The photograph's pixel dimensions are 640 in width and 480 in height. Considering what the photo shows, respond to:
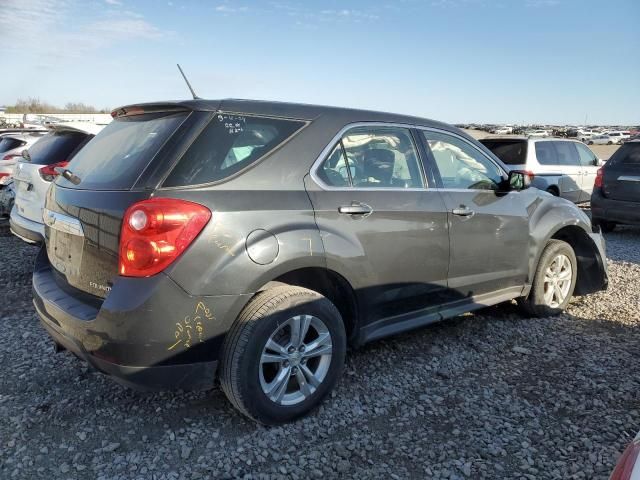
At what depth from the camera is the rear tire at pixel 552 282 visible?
4664mm

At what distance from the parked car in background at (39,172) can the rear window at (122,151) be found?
2.31 m

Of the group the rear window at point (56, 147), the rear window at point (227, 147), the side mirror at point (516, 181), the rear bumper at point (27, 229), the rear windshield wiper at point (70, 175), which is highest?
the rear window at point (227, 147)

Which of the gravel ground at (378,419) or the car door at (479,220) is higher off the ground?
the car door at (479,220)

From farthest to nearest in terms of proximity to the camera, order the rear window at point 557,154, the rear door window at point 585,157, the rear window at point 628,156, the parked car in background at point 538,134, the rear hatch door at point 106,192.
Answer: the parked car in background at point 538,134 < the rear door window at point 585,157 < the rear window at point 557,154 < the rear window at point 628,156 < the rear hatch door at point 106,192

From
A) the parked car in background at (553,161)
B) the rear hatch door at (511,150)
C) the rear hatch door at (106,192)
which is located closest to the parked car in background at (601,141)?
the parked car in background at (553,161)

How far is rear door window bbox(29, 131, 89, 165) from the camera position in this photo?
635 centimetres

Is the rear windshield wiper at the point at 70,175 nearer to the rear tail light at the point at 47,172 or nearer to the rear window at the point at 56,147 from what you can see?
the rear tail light at the point at 47,172

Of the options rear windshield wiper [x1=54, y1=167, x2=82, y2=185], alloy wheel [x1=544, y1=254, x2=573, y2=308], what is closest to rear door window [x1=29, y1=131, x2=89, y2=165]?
rear windshield wiper [x1=54, y1=167, x2=82, y2=185]

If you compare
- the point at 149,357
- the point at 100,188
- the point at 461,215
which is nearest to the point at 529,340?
the point at 461,215

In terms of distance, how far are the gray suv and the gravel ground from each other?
0.93 feet

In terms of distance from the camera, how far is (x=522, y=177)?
14.1 feet

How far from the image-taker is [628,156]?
895 cm

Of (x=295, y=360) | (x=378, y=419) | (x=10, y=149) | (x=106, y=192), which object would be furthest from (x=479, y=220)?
(x=10, y=149)

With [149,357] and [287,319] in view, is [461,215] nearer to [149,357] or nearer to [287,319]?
[287,319]
